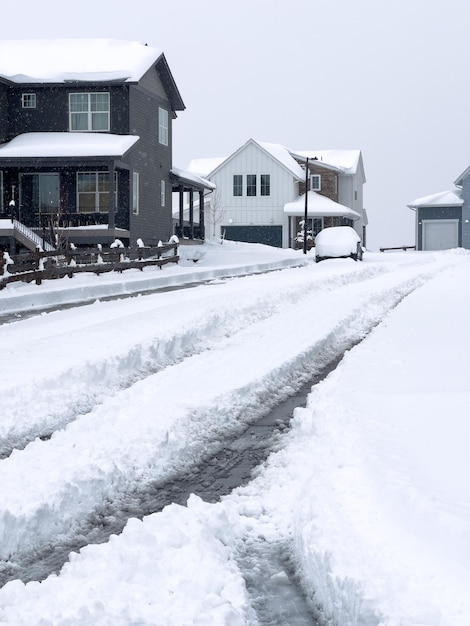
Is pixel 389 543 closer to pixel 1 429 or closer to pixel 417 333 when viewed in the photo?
pixel 1 429

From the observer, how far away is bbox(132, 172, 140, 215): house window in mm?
32844

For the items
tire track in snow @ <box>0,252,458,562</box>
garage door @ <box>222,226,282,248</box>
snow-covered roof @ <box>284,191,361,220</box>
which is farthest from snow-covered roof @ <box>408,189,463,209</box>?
tire track in snow @ <box>0,252,458,562</box>

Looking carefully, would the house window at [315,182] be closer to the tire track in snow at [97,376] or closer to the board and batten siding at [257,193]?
the board and batten siding at [257,193]

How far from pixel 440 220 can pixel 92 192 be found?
35280 mm

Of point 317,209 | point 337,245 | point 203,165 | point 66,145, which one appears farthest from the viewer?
point 203,165

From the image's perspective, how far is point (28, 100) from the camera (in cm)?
3241

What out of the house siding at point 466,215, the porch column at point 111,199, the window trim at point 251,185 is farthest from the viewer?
the house siding at point 466,215

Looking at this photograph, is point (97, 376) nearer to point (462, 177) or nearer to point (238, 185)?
point (238, 185)

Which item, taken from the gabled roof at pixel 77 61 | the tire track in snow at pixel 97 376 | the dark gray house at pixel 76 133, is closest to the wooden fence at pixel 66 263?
the dark gray house at pixel 76 133

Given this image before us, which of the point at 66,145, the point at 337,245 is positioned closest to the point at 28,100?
the point at 66,145

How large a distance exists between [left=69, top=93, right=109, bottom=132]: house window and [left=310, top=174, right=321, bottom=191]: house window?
27.9 meters

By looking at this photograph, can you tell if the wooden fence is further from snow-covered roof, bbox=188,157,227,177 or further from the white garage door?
the white garage door

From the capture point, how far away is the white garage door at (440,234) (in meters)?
60.1

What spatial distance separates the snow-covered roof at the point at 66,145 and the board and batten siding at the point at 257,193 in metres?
24.2
